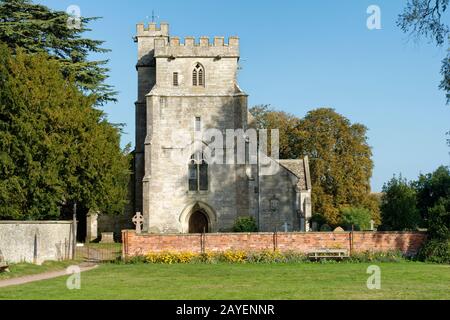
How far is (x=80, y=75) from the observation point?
139 feet

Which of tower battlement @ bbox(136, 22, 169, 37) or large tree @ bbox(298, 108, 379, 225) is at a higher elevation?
tower battlement @ bbox(136, 22, 169, 37)

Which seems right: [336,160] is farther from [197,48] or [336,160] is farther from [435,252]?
[435,252]

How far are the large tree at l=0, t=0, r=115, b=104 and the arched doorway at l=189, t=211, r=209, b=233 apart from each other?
885 centimetres

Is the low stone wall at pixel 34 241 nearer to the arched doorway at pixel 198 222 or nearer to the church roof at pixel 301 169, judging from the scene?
the arched doorway at pixel 198 222

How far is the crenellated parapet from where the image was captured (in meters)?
46.0

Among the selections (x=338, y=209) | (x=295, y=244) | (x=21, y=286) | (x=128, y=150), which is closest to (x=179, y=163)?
(x=128, y=150)

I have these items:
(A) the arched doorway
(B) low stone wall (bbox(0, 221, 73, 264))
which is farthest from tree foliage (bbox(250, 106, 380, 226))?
(B) low stone wall (bbox(0, 221, 73, 264))

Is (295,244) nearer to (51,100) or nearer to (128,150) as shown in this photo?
(51,100)

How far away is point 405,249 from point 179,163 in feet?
57.4

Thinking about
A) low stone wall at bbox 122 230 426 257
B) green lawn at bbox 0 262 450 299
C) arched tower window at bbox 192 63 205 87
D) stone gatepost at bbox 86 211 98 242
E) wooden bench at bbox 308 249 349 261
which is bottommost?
green lawn at bbox 0 262 450 299

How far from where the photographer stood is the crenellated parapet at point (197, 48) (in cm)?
4600

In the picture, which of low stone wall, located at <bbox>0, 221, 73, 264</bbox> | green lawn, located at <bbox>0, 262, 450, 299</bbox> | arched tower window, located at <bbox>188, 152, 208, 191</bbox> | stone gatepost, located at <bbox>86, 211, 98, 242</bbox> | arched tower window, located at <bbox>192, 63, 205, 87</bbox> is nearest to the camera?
green lawn, located at <bbox>0, 262, 450, 299</bbox>

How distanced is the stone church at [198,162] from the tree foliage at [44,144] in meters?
7.74

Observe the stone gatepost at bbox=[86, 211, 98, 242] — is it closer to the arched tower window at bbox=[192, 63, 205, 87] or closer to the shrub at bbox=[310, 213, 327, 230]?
the arched tower window at bbox=[192, 63, 205, 87]
